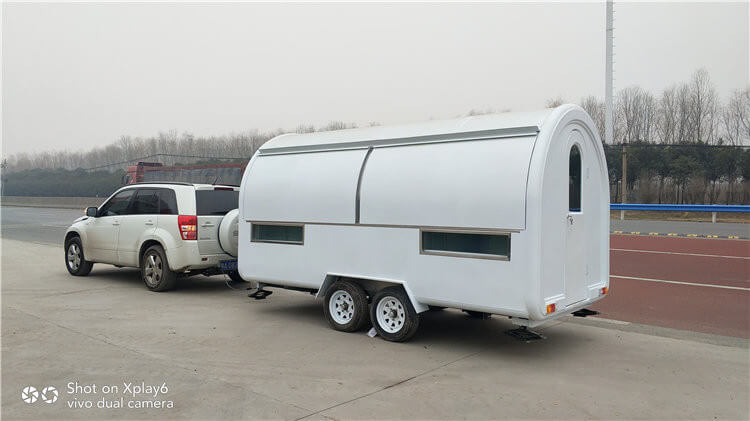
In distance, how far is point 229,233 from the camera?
1032 cm

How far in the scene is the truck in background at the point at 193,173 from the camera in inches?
1236

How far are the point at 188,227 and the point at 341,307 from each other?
12.6 feet

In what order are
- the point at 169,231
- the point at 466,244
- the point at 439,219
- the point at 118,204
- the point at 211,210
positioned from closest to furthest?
the point at 466,244 → the point at 439,219 → the point at 169,231 → the point at 211,210 → the point at 118,204

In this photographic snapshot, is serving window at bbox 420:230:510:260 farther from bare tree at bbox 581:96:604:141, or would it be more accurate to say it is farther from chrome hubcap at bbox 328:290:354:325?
bare tree at bbox 581:96:604:141

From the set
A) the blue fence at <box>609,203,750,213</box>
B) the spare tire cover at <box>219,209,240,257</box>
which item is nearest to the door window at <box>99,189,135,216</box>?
the spare tire cover at <box>219,209,240,257</box>

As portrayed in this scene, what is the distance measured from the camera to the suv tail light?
33.9ft

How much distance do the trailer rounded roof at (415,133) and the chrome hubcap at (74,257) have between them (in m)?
6.16

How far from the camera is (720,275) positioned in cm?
1280

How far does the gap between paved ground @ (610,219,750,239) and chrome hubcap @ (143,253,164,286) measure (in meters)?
18.8

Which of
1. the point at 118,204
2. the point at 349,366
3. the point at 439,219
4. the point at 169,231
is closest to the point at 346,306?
the point at 349,366

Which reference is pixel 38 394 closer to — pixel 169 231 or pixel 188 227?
pixel 188 227

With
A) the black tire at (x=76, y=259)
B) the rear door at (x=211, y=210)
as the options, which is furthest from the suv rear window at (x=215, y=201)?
the black tire at (x=76, y=259)

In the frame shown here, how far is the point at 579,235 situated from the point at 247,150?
4844 cm

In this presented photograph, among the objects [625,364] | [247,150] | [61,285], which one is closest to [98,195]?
[247,150]
